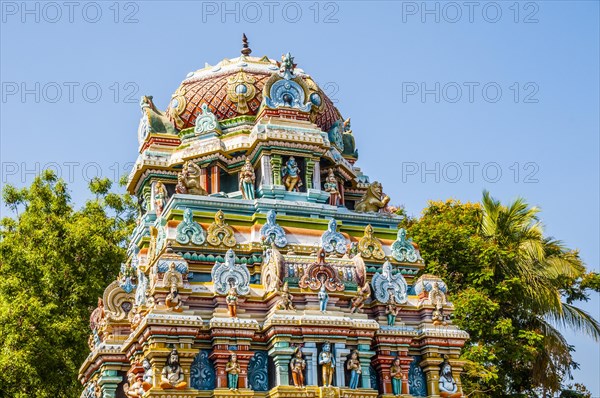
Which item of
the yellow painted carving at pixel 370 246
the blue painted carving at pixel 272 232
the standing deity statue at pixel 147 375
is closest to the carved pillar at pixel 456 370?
the yellow painted carving at pixel 370 246

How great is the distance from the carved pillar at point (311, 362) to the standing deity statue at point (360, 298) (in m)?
1.12

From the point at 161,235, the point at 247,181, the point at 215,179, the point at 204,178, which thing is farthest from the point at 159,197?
the point at 161,235

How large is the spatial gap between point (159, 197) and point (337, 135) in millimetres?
4386

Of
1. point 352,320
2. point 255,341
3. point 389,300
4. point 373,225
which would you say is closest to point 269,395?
point 255,341

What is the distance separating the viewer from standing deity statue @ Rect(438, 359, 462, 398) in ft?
50.6

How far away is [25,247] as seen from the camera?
23938 mm

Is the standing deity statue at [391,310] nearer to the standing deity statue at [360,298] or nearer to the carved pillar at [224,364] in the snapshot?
the standing deity statue at [360,298]

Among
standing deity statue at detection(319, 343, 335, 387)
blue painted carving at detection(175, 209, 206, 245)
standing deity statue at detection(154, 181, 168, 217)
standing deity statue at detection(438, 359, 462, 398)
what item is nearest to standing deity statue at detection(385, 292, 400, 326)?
standing deity statue at detection(438, 359, 462, 398)

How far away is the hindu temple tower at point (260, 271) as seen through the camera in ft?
46.1

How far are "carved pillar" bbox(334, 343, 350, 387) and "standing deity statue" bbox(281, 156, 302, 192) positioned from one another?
384 centimetres

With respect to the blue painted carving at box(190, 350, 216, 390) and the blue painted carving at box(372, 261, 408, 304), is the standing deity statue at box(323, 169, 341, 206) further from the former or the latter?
the blue painted carving at box(190, 350, 216, 390)

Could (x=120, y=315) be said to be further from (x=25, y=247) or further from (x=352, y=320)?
(x=25, y=247)

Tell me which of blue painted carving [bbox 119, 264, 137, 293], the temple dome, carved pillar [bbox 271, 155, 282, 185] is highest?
the temple dome

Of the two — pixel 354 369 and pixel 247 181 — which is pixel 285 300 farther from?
pixel 247 181
